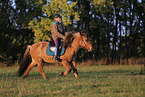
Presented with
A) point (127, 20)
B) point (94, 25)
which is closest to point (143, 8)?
point (127, 20)

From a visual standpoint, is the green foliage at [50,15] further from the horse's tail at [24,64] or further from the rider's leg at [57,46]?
Result: the rider's leg at [57,46]

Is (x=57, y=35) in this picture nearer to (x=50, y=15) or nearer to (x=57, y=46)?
(x=57, y=46)

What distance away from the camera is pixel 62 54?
10.5m

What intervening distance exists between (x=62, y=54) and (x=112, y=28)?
21.7 meters

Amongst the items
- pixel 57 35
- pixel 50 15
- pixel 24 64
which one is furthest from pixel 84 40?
pixel 50 15

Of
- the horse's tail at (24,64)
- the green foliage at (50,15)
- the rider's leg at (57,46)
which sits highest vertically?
the green foliage at (50,15)

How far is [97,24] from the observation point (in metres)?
29.5

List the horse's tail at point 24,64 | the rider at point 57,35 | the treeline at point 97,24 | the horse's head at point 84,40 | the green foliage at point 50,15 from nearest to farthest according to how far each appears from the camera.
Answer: the horse's head at point 84,40
the rider at point 57,35
the horse's tail at point 24,64
the green foliage at point 50,15
the treeline at point 97,24

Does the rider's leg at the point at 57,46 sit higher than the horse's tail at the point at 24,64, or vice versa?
the rider's leg at the point at 57,46

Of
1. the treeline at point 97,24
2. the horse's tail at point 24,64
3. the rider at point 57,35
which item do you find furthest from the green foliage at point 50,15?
the rider at point 57,35

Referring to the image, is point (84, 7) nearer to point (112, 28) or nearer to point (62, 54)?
point (112, 28)

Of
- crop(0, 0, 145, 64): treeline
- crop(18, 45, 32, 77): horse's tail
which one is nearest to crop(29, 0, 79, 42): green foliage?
crop(0, 0, 145, 64): treeline

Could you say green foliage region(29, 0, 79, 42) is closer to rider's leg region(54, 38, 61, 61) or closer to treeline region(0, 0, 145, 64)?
treeline region(0, 0, 145, 64)

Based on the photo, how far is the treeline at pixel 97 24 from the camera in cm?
2886
